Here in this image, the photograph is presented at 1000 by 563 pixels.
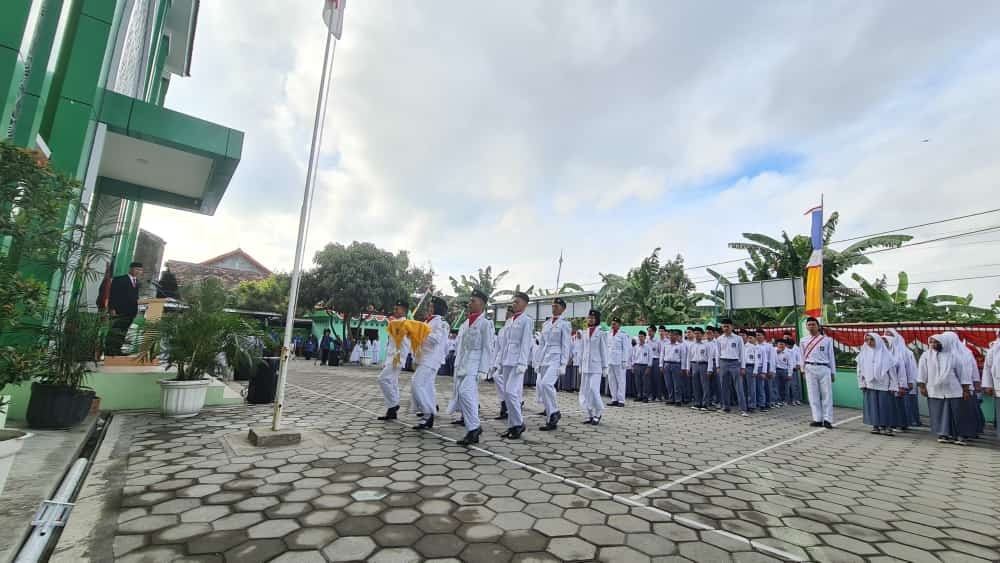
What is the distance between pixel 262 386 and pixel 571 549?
252 inches

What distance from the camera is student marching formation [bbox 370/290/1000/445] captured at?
5500 mm

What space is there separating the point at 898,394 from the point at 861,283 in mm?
10376

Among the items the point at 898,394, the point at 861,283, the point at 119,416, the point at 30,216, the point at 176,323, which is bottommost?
the point at 119,416

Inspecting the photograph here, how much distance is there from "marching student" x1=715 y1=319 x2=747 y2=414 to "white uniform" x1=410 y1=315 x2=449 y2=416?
20.8 ft

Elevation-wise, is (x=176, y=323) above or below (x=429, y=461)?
above

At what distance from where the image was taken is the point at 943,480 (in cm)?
430

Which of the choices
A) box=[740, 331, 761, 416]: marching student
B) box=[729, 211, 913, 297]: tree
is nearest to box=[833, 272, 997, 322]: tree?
box=[729, 211, 913, 297]: tree

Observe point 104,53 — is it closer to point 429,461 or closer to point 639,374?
point 429,461

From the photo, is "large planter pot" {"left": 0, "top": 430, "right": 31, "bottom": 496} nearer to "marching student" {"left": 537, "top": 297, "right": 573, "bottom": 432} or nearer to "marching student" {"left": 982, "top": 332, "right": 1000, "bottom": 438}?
"marching student" {"left": 537, "top": 297, "right": 573, "bottom": 432}

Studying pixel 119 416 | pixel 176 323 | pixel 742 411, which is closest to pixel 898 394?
pixel 742 411

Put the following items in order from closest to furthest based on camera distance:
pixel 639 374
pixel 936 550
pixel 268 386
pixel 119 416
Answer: pixel 936 550 → pixel 119 416 → pixel 268 386 → pixel 639 374

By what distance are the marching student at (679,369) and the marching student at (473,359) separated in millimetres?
6297

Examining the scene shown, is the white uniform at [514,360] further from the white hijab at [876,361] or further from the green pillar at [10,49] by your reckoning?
the white hijab at [876,361]

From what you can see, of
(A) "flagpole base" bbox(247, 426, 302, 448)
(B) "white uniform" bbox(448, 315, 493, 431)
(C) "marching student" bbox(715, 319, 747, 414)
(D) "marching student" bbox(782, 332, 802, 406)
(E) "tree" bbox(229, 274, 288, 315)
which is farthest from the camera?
(E) "tree" bbox(229, 274, 288, 315)
